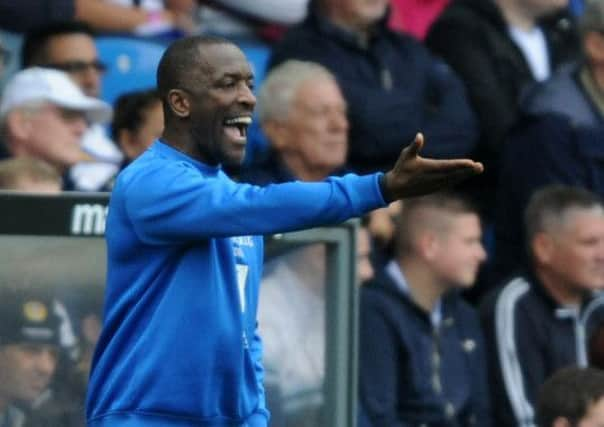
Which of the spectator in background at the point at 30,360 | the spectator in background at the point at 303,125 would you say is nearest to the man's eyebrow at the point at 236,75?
the spectator in background at the point at 30,360

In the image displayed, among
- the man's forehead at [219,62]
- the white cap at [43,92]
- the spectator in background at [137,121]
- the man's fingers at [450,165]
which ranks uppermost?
the white cap at [43,92]

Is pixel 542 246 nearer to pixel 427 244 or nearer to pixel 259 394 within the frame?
pixel 427 244

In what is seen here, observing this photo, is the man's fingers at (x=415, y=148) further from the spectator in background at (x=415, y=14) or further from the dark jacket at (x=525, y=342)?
the spectator in background at (x=415, y=14)

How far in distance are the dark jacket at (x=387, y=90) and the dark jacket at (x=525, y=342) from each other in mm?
782

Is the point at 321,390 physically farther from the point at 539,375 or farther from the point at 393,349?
the point at 539,375

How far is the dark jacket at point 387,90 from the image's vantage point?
7.87m

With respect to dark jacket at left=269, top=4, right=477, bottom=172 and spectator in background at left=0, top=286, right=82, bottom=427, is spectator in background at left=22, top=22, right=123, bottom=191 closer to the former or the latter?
dark jacket at left=269, top=4, right=477, bottom=172

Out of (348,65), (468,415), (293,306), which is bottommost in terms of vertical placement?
(468,415)

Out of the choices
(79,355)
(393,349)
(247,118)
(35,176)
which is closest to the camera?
(247,118)

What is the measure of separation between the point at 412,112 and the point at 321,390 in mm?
2197

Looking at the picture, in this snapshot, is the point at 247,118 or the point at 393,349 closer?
the point at 247,118

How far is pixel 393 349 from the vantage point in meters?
7.03

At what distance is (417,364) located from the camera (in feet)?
23.2

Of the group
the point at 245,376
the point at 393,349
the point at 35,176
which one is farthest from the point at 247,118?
the point at 393,349
